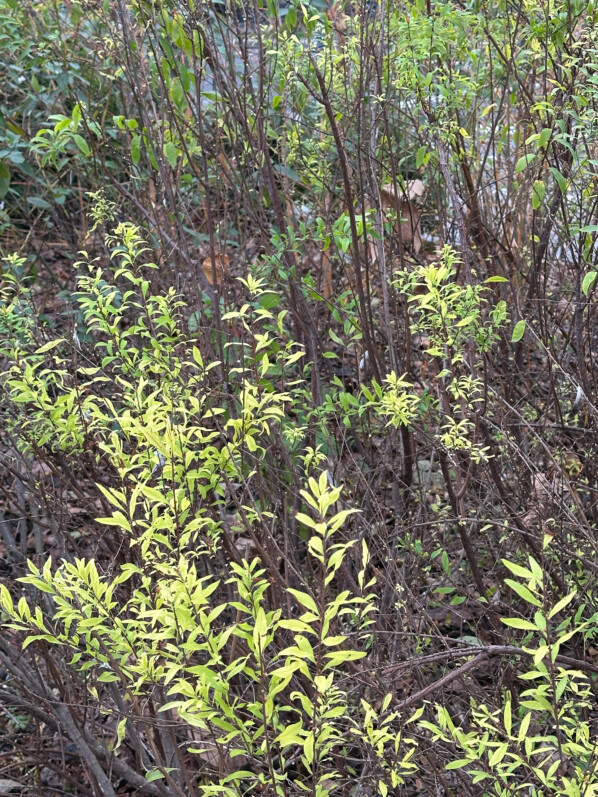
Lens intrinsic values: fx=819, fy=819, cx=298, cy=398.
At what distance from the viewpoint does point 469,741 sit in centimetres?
167

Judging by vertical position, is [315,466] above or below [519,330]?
below

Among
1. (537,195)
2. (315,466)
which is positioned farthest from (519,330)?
(315,466)

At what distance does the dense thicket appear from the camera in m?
1.77

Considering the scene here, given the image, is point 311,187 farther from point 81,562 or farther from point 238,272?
point 81,562

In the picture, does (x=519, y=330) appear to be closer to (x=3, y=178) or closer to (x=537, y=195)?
(x=537, y=195)

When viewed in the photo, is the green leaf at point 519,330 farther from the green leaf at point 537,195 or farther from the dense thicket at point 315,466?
the green leaf at point 537,195

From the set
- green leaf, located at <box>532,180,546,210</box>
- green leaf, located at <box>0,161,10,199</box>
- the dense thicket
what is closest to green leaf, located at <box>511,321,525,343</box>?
the dense thicket

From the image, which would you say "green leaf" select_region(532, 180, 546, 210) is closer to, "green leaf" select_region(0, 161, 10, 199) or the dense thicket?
the dense thicket

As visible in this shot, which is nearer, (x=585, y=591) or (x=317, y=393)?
(x=585, y=591)

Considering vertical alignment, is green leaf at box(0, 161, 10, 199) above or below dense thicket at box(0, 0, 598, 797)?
above

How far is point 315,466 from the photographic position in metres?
2.35

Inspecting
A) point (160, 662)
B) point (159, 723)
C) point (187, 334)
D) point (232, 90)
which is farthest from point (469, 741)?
point (232, 90)

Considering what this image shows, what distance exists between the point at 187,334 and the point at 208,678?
181 centimetres

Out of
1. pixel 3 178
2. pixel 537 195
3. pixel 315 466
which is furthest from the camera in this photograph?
pixel 3 178
